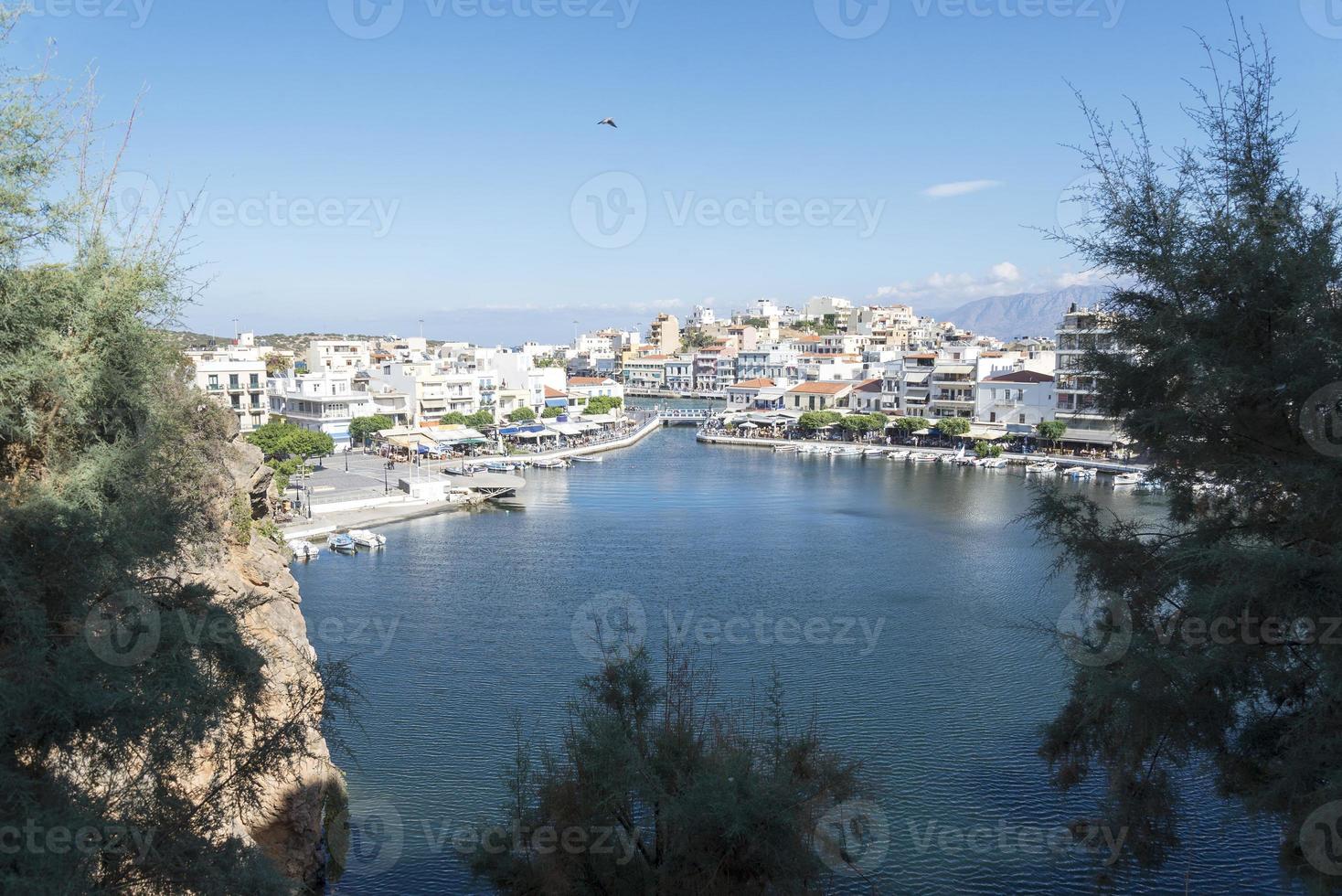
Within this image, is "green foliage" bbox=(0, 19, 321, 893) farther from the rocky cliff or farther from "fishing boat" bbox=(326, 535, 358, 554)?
"fishing boat" bbox=(326, 535, 358, 554)

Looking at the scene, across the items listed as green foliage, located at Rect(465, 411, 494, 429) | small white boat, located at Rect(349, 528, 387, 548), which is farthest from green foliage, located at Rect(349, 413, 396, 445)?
small white boat, located at Rect(349, 528, 387, 548)

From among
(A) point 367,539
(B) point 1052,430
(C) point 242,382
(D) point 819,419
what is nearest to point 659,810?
(A) point 367,539

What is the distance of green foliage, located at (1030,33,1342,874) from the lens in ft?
9.36

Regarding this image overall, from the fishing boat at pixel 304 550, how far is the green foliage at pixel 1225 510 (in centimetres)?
1183

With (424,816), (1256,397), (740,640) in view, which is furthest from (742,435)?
(1256,397)

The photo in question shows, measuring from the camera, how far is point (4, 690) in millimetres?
1893

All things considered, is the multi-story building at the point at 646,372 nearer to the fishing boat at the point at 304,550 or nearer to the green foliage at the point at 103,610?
the fishing boat at the point at 304,550

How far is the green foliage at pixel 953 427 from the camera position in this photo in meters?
28.3

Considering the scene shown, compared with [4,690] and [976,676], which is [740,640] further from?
[4,690]

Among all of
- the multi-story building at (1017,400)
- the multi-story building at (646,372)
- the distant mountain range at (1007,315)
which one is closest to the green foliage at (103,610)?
the multi-story building at (1017,400)

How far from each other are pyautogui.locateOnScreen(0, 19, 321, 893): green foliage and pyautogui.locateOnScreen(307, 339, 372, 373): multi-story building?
31668 mm

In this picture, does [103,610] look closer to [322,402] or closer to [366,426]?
[366,426]

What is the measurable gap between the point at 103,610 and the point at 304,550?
467 inches

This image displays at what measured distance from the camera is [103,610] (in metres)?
2.40
